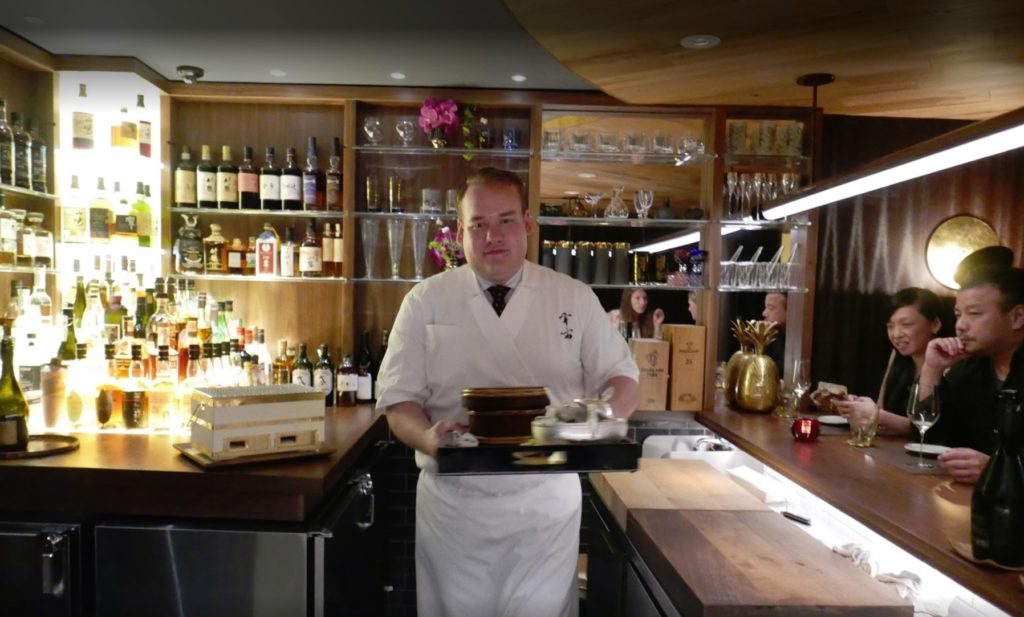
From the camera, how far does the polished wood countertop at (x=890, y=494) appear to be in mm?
1389

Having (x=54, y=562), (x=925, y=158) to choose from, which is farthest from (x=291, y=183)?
(x=925, y=158)

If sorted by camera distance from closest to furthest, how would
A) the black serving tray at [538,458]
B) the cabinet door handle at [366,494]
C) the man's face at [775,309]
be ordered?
the black serving tray at [538,458]
the cabinet door handle at [366,494]
the man's face at [775,309]

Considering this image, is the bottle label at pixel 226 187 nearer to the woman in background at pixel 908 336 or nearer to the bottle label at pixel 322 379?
the bottle label at pixel 322 379

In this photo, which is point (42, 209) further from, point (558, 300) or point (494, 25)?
point (558, 300)

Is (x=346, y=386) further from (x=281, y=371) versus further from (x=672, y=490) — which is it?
(x=672, y=490)

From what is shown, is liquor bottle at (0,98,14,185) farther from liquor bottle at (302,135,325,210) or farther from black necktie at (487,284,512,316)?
black necktie at (487,284,512,316)

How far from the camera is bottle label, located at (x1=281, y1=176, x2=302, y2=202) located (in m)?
3.30

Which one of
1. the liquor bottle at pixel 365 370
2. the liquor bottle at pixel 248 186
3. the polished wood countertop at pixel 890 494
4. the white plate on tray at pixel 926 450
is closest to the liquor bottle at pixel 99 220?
the liquor bottle at pixel 248 186

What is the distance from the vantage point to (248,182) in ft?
10.9

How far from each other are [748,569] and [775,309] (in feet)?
6.58

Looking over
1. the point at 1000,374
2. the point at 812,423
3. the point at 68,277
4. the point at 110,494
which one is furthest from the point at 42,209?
the point at 1000,374

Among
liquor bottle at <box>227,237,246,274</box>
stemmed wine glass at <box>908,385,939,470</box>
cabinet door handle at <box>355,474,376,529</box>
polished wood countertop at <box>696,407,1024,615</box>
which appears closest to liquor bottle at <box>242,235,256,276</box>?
liquor bottle at <box>227,237,246,274</box>

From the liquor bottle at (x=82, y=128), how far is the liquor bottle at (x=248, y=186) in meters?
0.67

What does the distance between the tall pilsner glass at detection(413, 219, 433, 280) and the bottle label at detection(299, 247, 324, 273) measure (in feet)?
1.60
